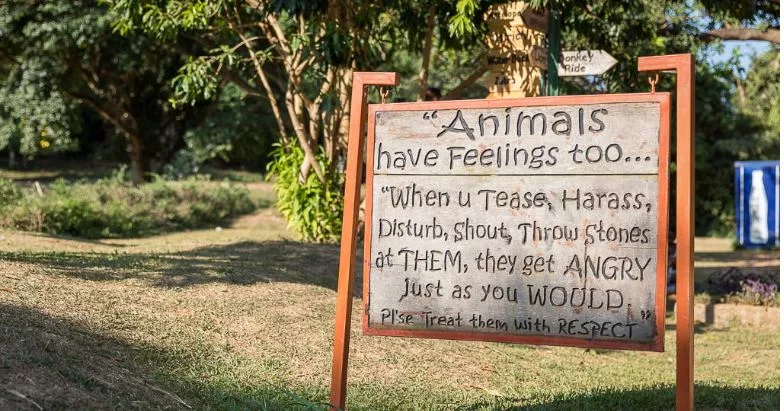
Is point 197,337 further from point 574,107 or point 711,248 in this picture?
point 711,248

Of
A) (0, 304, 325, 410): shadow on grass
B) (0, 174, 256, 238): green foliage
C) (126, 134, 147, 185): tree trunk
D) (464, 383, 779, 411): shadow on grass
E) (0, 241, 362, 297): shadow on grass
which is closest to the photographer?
(0, 304, 325, 410): shadow on grass

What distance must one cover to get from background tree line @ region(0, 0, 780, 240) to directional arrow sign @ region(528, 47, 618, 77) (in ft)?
1.80

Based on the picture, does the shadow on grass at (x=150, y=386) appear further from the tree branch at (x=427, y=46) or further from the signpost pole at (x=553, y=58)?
the tree branch at (x=427, y=46)

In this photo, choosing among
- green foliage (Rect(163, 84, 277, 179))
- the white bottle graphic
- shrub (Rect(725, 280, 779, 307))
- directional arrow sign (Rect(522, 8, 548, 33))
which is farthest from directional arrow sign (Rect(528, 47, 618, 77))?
green foliage (Rect(163, 84, 277, 179))

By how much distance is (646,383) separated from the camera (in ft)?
23.3

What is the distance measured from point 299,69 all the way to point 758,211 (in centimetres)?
1300

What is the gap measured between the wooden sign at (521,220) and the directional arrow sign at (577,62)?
4.22m

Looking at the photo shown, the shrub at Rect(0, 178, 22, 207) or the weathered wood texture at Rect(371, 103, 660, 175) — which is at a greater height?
the weathered wood texture at Rect(371, 103, 660, 175)

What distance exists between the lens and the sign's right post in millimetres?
4477

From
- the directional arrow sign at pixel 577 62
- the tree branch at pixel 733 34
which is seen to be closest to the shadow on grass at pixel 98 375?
the directional arrow sign at pixel 577 62

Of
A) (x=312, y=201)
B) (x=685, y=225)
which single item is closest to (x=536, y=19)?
(x=312, y=201)

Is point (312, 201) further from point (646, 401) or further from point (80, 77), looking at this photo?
point (80, 77)

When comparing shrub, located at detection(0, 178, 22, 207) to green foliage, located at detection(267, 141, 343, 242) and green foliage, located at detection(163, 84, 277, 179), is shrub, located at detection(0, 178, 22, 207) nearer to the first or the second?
green foliage, located at detection(267, 141, 343, 242)

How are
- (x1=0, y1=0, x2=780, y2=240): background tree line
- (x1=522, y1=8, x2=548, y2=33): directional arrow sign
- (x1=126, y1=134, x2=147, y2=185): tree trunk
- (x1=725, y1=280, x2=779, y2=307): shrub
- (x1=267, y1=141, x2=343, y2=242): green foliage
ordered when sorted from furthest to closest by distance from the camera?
1. (x1=126, y1=134, x2=147, y2=185): tree trunk
2. (x1=267, y1=141, x2=343, y2=242): green foliage
3. (x1=0, y1=0, x2=780, y2=240): background tree line
4. (x1=725, y1=280, x2=779, y2=307): shrub
5. (x1=522, y1=8, x2=548, y2=33): directional arrow sign
